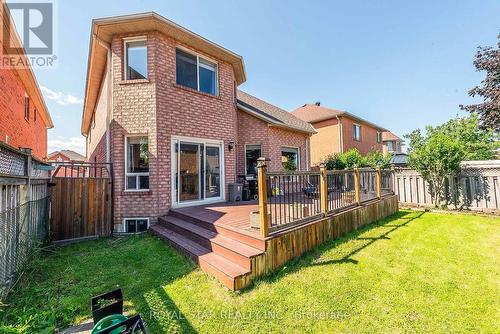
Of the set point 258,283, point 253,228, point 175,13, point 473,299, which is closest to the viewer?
point 473,299

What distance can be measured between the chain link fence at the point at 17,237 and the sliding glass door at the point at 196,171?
3244mm

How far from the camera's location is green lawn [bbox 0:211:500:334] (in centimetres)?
265

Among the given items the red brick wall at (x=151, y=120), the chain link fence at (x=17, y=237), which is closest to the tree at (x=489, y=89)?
the red brick wall at (x=151, y=120)

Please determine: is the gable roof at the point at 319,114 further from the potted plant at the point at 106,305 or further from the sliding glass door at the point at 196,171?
the potted plant at the point at 106,305

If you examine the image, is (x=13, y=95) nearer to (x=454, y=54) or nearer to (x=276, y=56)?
(x=276, y=56)

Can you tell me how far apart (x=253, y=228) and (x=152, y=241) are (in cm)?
298

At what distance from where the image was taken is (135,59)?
7.19 m

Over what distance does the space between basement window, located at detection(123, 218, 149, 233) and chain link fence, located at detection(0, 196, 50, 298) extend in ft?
6.21

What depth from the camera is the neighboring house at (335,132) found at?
18.0 m

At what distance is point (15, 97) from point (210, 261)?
10.2 meters

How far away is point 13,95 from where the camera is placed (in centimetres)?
801

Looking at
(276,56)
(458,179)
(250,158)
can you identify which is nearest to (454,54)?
(458,179)

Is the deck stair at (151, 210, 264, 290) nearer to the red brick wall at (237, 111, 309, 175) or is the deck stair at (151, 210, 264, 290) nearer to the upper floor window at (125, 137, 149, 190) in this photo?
the upper floor window at (125, 137, 149, 190)

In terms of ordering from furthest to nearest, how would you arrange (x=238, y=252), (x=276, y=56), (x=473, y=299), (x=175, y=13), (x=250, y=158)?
(x=276, y=56) < (x=250, y=158) < (x=175, y=13) < (x=238, y=252) < (x=473, y=299)
